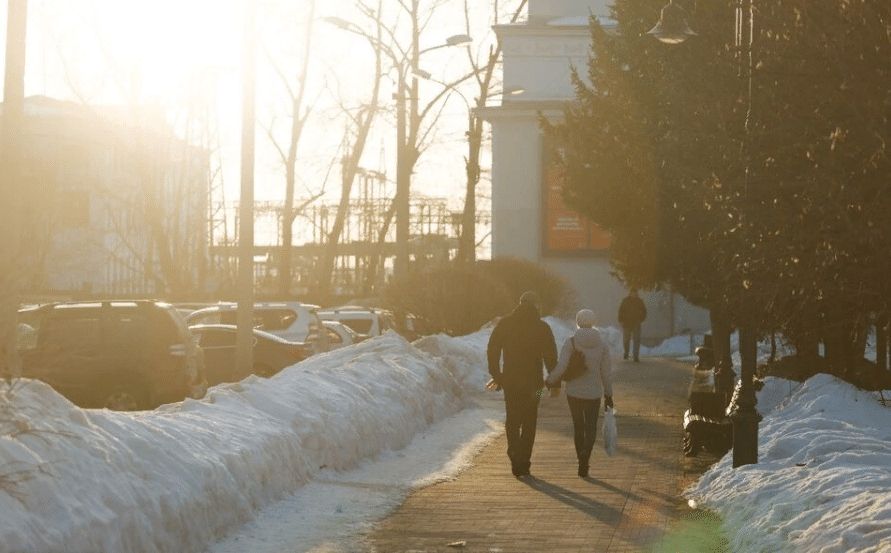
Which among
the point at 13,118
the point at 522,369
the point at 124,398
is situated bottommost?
the point at 124,398

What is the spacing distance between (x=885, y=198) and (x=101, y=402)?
1085 cm

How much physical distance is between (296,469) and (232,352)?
13692 millimetres

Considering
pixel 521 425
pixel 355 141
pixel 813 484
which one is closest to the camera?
pixel 813 484

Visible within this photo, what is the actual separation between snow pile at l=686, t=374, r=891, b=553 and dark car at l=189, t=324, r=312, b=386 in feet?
37.0

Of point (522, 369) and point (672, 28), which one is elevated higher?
point (672, 28)

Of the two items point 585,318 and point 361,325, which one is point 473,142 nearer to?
point 361,325

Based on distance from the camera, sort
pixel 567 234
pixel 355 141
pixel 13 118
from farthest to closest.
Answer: pixel 355 141 → pixel 567 234 → pixel 13 118

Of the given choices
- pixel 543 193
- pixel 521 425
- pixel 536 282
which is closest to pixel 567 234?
pixel 543 193

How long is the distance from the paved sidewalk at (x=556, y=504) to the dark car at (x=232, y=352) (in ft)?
26.8

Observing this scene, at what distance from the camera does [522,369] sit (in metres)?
13.8

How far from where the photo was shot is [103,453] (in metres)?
8.51

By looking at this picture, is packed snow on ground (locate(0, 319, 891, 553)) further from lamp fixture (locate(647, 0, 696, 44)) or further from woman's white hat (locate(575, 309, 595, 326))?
lamp fixture (locate(647, 0, 696, 44))

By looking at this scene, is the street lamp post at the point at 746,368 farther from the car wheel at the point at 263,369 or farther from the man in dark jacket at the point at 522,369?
the car wheel at the point at 263,369

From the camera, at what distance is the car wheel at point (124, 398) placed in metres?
17.6
